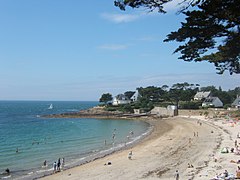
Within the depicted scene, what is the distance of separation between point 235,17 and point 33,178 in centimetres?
1643

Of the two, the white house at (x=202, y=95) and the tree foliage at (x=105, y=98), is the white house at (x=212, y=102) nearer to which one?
the white house at (x=202, y=95)

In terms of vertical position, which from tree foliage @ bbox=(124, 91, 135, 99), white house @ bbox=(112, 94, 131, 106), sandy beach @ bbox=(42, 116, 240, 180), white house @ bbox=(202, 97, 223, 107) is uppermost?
tree foliage @ bbox=(124, 91, 135, 99)

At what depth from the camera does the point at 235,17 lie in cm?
1031

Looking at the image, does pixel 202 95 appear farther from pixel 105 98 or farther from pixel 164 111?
pixel 105 98

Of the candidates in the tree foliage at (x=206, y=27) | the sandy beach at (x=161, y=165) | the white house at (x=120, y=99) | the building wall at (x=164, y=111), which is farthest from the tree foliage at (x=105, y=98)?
the tree foliage at (x=206, y=27)

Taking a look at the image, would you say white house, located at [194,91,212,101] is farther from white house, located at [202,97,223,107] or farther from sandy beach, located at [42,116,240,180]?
sandy beach, located at [42,116,240,180]

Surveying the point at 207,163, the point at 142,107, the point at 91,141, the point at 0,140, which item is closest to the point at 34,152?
the point at 91,141

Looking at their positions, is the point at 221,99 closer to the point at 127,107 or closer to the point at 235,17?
the point at 127,107

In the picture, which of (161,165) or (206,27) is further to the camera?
(161,165)

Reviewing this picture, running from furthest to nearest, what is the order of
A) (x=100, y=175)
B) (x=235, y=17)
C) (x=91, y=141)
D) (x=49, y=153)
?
(x=91, y=141)
(x=49, y=153)
(x=100, y=175)
(x=235, y=17)

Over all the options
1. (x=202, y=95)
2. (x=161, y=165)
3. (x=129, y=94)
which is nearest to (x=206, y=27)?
(x=161, y=165)

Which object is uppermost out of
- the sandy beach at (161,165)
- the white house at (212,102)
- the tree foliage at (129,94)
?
the tree foliage at (129,94)

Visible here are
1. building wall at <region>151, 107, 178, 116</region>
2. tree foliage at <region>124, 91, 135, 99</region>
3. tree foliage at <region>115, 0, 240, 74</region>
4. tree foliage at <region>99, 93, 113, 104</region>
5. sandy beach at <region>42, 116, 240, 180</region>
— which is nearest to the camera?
tree foliage at <region>115, 0, 240, 74</region>

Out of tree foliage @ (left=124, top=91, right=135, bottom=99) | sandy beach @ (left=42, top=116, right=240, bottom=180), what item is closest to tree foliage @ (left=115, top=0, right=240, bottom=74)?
sandy beach @ (left=42, top=116, right=240, bottom=180)
